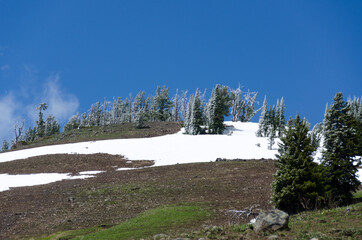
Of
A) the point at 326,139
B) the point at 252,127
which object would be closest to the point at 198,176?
the point at 326,139

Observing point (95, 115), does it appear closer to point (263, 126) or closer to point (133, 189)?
point (263, 126)

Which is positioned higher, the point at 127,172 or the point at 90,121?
the point at 90,121

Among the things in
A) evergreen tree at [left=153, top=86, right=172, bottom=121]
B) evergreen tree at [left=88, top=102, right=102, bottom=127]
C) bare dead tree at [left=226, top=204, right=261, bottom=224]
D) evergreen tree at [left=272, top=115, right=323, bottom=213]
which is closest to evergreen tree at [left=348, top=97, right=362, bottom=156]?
evergreen tree at [left=272, top=115, right=323, bottom=213]

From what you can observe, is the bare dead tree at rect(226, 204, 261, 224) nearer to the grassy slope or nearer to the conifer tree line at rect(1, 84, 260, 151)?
the grassy slope

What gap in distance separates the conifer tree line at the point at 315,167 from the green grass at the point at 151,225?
5.48 m

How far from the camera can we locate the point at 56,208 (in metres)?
22.3

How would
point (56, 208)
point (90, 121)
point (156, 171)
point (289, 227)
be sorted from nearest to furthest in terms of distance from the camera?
point (289, 227), point (56, 208), point (156, 171), point (90, 121)

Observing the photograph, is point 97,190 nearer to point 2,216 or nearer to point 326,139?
point 2,216

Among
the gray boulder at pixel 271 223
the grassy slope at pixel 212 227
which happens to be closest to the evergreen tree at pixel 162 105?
the grassy slope at pixel 212 227

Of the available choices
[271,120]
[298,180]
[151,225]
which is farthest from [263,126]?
[151,225]

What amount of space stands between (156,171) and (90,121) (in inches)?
4314

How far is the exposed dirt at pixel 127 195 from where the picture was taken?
1950 cm

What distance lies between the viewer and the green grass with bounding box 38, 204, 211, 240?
49.2ft

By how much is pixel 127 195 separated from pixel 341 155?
17.9m
